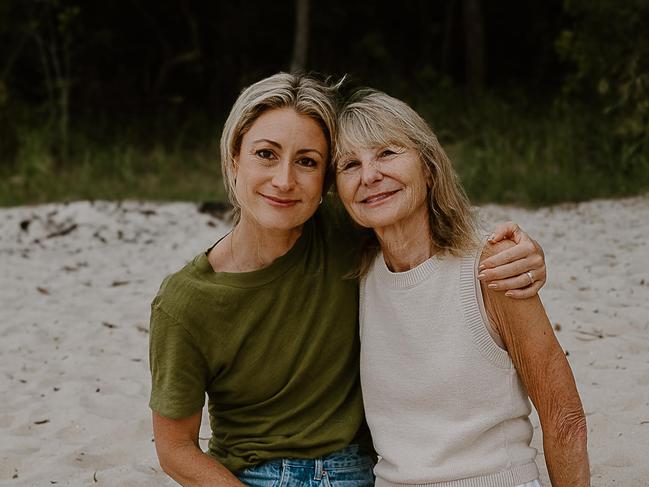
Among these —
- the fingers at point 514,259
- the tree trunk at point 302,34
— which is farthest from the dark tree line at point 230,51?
the fingers at point 514,259

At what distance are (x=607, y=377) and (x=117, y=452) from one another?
6.27 ft

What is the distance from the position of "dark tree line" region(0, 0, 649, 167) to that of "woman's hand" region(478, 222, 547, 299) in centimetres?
924

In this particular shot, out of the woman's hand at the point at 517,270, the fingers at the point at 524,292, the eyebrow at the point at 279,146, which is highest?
the eyebrow at the point at 279,146

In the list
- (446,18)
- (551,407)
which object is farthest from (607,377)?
(446,18)

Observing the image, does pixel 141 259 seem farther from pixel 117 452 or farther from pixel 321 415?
pixel 321 415

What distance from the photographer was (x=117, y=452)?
10.5 feet

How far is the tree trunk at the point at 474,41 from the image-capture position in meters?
12.5

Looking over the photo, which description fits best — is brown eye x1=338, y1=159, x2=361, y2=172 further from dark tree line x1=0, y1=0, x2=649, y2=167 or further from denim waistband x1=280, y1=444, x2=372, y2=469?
dark tree line x1=0, y1=0, x2=649, y2=167

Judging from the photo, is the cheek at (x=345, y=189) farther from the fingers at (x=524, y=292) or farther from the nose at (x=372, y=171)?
the fingers at (x=524, y=292)

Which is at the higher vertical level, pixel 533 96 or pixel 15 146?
pixel 533 96

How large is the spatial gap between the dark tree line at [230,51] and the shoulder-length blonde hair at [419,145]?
8.93m

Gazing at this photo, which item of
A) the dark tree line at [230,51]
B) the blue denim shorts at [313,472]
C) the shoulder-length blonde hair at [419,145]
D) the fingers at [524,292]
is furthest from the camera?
the dark tree line at [230,51]

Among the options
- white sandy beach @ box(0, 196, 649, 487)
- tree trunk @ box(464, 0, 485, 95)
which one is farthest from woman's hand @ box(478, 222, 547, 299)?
tree trunk @ box(464, 0, 485, 95)

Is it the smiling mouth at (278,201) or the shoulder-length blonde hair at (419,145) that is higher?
the shoulder-length blonde hair at (419,145)
